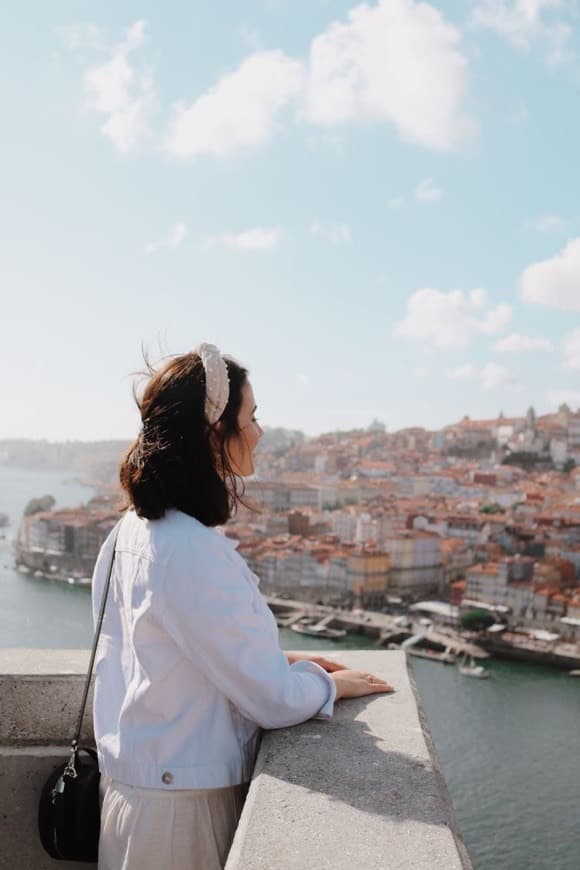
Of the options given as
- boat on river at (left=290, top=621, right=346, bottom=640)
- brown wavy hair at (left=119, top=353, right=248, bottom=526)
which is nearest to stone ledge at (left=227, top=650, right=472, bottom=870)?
brown wavy hair at (left=119, top=353, right=248, bottom=526)

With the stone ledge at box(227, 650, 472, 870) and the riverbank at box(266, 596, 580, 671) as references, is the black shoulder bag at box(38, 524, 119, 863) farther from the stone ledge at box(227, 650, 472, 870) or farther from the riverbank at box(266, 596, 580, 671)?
the riverbank at box(266, 596, 580, 671)

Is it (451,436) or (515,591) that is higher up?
(451,436)

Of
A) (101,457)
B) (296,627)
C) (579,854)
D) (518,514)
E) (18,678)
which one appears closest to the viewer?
(18,678)

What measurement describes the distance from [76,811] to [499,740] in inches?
268

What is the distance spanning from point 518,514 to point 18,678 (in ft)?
57.2

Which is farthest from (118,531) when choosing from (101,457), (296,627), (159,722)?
(101,457)

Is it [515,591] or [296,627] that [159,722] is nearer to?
[296,627]

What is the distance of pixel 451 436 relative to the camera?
27.0m

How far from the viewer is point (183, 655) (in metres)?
0.41

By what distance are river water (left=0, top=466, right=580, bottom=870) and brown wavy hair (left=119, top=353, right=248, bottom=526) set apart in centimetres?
265

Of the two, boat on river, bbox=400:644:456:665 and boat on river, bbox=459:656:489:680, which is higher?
boat on river, bbox=459:656:489:680

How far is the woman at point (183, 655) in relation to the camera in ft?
1.30

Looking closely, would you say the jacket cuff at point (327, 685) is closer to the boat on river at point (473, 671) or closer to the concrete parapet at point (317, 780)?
the concrete parapet at point (317, 780)

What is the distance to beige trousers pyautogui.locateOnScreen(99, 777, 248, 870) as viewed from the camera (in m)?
0.40
